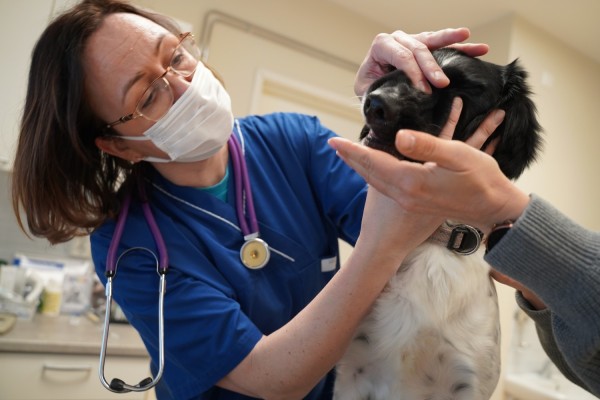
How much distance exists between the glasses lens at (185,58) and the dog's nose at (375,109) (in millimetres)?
587

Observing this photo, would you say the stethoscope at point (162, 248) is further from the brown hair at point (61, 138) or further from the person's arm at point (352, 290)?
the person's arm at point (352, 290)

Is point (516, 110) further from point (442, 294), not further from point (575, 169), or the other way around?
point (575, 169)

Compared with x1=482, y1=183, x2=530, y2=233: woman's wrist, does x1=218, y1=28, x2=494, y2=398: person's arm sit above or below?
below

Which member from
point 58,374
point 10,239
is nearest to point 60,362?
point 58,374

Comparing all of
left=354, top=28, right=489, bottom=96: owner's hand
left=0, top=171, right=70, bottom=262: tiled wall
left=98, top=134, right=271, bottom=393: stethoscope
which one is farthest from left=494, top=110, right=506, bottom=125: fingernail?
left=0, top=171, right=70, bottom=262: tiled wall

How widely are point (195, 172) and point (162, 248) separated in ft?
0.94

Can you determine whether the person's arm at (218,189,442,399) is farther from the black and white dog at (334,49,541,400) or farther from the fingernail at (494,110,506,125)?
the fingernail at (494,110,506,125)

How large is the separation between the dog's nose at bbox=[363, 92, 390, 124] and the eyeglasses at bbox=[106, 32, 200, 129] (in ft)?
1.89

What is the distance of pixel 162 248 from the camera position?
1.07 meters

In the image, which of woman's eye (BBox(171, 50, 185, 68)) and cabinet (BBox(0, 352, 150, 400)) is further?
cabinet (BBox(0, 352, 150, 400))

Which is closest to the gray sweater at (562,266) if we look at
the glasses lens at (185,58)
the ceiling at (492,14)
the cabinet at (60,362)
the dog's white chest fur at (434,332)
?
the dog's white chest fur at (434,332)

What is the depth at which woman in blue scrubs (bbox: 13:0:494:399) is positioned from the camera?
937 millimetres

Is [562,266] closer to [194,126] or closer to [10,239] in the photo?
[194,126]

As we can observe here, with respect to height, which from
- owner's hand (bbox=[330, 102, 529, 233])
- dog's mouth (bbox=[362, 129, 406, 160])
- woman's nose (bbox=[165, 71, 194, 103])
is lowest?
woman's nose (bbox=[165, 71, 194, 103])
